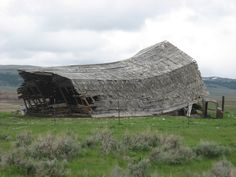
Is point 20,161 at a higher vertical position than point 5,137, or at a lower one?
higher

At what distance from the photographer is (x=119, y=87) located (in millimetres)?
38656

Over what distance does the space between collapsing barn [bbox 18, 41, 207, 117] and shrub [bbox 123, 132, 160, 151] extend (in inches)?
667

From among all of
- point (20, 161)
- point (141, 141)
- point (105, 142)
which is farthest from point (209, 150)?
point (20, 161)

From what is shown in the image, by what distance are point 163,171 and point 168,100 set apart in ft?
92.8

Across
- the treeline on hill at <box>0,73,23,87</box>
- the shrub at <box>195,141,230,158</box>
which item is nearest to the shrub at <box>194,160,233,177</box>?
the shrub at <box>195,141,230,158</box>

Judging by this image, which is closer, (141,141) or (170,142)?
(170,142)

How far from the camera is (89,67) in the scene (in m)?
42.6

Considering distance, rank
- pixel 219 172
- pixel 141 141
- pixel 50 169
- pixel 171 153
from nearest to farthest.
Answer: pixel 219 172 → pixel 50 169 → pixel 171 153 → pixel 141 141

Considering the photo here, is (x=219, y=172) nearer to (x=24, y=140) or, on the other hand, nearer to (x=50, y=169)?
(x=50, y=169)

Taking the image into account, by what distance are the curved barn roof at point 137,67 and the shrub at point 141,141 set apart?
18.8m

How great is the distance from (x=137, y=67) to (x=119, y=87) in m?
5.45

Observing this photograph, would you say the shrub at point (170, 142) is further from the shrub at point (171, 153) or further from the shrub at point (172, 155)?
the shrub at point (172, 155)

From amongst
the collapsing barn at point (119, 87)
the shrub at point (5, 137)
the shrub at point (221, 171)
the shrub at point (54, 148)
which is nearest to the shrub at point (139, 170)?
the shrub at point (221, 171)

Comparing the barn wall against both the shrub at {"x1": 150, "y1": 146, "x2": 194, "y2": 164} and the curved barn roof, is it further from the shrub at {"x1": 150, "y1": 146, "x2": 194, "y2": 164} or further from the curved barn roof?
the shrub at {"x1": 150, "y1": 146, "x2": 194, "y2": 164}
